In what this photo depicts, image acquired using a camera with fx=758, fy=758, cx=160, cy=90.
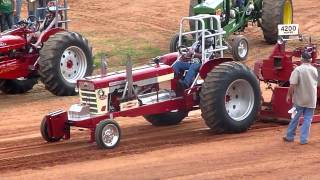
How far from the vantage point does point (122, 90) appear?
10.5m

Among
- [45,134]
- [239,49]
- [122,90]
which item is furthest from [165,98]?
[239,49]

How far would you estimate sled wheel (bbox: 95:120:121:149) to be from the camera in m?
9.85

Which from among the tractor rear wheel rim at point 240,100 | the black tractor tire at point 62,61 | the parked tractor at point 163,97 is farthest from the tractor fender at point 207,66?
the black tractor tire at point 62,61

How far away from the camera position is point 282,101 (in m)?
11.5

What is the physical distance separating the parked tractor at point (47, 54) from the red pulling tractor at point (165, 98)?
3.21 m

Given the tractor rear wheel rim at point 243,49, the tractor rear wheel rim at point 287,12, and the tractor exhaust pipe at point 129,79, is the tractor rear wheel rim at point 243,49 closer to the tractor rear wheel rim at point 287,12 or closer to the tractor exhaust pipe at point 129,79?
the tractor rear wheel rim at point 287,12

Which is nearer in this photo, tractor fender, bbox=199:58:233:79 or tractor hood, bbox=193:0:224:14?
tractor fender, bbox=199:58:233:79

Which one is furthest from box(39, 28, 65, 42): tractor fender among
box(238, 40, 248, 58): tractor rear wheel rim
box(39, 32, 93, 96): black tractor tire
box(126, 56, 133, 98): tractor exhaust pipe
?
box(238, 40, 248, 58): tractor rear wheel rim

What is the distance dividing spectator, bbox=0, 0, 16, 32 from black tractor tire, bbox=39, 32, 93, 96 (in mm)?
4431

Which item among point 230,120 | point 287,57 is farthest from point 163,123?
point 287,57

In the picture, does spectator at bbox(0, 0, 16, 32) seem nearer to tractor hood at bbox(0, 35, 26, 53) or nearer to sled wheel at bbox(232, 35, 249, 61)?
tractor hood at bbox(0, 35, 26, 53)

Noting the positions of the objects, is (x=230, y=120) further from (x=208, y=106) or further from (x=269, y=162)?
(x=269, y=162)

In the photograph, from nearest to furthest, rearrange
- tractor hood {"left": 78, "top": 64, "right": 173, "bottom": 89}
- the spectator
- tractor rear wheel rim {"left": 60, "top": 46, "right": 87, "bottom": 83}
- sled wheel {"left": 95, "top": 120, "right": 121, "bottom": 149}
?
sled wheel {"left": 95, "top": 120, "right": 121, "bottom": 149}, tractor hood {"left": 78, "top": 64, "right": 173, "bottom": 89}, tractor rear wheel rim {"left": 60, "top": 46, "right": 87, "bottom": 83}, the spectator

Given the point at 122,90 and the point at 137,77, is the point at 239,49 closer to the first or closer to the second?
the point at 137,77
